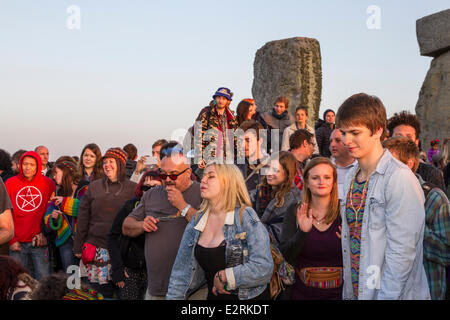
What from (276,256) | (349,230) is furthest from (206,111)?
(349,230)

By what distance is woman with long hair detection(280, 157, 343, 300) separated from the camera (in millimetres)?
3689

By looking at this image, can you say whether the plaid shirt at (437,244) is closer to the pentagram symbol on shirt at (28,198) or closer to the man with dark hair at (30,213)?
the man with dark hair at (30,213)

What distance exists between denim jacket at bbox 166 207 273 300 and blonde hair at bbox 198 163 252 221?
6 centimetres

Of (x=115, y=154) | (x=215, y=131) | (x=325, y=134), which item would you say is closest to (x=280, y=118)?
(x=325, y=134)

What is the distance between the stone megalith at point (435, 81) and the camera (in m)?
14.9

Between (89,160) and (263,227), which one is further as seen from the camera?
(89,160)

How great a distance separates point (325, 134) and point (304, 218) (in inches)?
295

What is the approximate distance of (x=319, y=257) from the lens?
3730 mm

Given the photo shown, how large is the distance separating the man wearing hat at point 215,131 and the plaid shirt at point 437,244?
12.9 feet

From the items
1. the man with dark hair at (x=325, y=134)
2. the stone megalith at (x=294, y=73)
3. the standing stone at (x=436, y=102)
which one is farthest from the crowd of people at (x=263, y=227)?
the standing stone at (x=436, y=102)

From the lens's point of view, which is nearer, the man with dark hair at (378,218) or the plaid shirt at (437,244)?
the man with dark hair at (378,218)

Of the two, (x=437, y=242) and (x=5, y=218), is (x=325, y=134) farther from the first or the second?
(x=5, y=218)

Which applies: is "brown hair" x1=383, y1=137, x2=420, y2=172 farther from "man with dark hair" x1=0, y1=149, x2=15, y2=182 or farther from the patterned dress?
"man with dark hair" x1=0, y1=149, x2=15, y2=182
